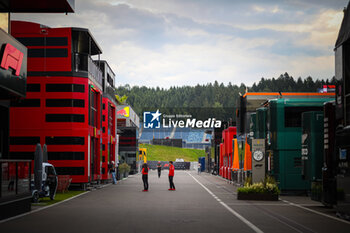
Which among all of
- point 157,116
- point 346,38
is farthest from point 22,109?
point 157,116

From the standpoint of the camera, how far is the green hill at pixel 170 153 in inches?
5989

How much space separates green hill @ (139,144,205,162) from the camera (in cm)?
15212

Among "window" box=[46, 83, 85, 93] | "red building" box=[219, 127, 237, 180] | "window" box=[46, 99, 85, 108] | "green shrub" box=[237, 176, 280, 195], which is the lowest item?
"green shrub" box=[237, 176, 280, 195]

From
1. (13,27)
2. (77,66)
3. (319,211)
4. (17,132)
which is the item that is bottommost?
(319,211)

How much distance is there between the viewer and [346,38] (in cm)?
1523

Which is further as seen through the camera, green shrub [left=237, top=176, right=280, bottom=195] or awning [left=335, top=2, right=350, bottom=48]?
green shrub [left=237, top=176, right=280, bottom=195]

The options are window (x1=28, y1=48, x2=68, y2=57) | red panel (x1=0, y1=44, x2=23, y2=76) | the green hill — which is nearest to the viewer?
red panel (x1=0, y1=44, x2=23, y2=76)

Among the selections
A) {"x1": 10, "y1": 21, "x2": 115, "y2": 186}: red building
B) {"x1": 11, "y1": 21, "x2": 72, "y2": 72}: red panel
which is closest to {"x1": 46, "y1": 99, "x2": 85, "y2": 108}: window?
{"x1": 10, "y1": 21, "x2": 115, "y2": 186}: red building

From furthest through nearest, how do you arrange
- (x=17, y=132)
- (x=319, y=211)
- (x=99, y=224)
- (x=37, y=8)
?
(x=17, y=132), (x=37, y=8), (x=319, y=211), (x=99, y=224)

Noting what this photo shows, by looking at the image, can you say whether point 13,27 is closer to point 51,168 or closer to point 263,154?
point 51,168

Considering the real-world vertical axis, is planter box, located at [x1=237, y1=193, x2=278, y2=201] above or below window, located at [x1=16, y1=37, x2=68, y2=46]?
below

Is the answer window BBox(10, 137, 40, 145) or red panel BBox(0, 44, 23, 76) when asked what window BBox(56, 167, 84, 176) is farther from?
red panel BBox(0, 44, 23, 76)

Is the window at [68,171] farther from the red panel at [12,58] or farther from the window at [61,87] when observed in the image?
the red panel at [12,58]

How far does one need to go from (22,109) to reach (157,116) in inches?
2632
